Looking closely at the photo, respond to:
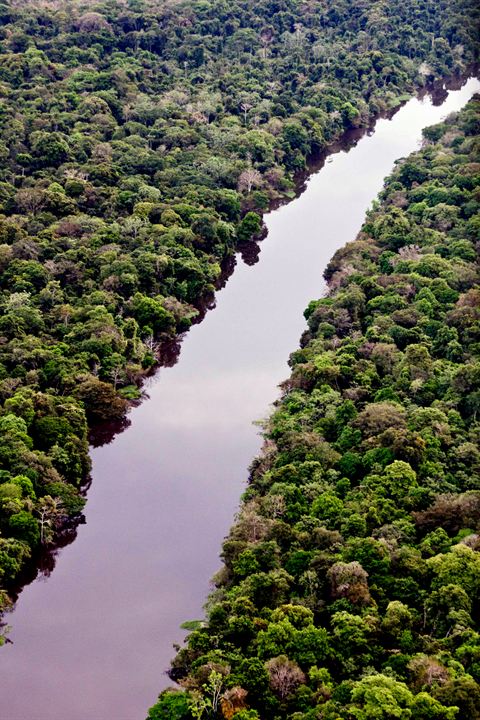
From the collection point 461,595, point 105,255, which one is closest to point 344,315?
point 105,255

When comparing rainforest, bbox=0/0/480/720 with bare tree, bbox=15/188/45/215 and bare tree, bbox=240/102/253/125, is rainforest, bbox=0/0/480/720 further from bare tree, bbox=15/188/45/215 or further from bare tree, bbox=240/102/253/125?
bare tree, bbox=240/102/253/125

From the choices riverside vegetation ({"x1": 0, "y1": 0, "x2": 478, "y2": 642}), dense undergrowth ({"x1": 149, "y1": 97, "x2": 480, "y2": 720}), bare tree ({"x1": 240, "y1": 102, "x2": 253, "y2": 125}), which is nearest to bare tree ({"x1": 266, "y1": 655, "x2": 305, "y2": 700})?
dense undergrowth ({"x1": 149, "y1": 97, "x2": 480, "y2": 720})

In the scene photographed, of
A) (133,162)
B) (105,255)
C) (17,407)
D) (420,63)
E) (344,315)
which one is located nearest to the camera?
(17,407)

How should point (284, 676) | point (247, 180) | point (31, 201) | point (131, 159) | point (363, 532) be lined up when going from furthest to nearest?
point (247, 180) → point (131, 159) → point (31, 201) → point (363, 532) → point (284, 676)

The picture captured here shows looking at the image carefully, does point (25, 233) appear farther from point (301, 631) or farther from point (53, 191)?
point (301, 631)

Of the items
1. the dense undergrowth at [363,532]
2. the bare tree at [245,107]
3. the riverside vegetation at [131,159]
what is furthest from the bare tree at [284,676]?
the bare tree at [245,107]

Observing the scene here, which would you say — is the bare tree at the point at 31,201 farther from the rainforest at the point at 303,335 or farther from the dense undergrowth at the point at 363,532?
the dense undergrowth at the point at 363,532

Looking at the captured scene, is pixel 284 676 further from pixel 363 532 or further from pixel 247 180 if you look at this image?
pixel 247 180

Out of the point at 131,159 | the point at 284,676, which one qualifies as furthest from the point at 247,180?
the point at 284,676
